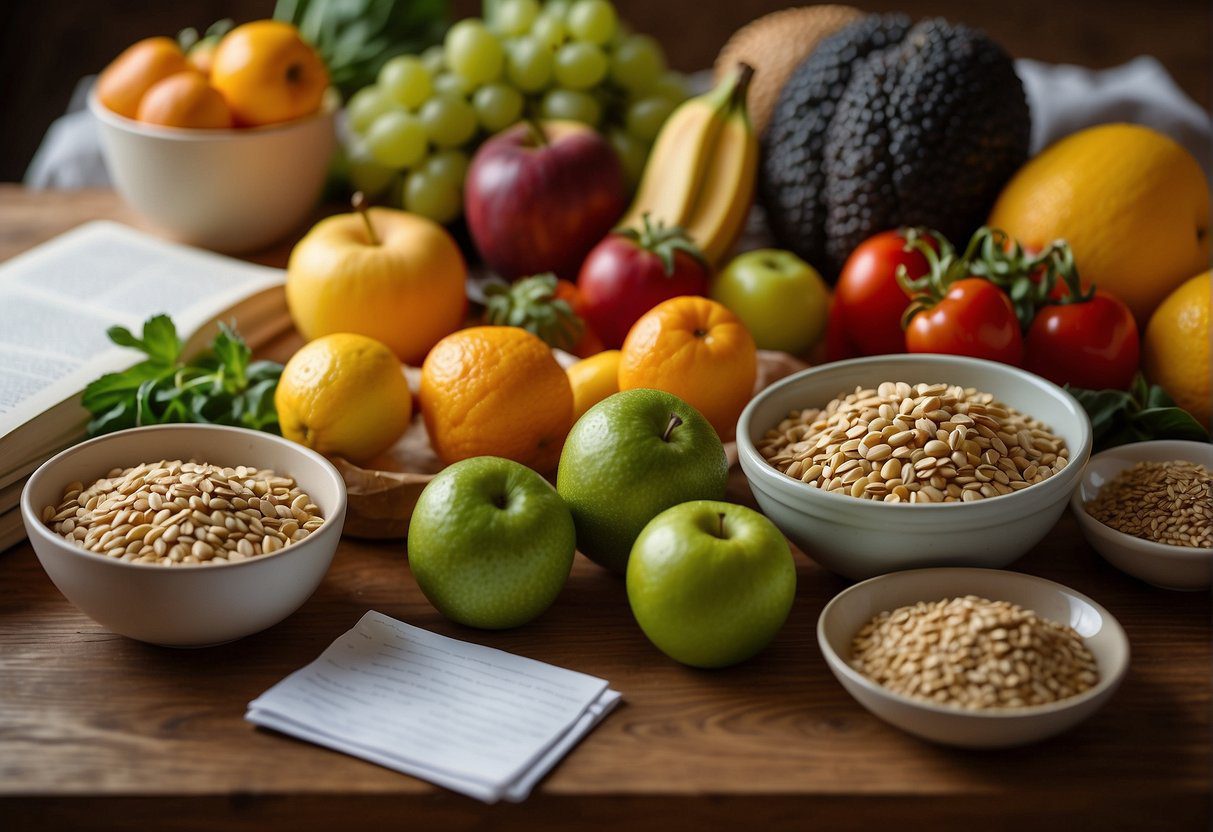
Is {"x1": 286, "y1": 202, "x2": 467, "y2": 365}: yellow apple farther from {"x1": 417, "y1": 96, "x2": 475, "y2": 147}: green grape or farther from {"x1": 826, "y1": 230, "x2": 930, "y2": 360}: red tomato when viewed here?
{"x1": 826, "y1": 230, "x2": 930, "y2": 360}: red tomato

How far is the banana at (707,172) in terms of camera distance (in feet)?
4.40

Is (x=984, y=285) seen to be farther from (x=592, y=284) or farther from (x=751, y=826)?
(x=751, y=826)

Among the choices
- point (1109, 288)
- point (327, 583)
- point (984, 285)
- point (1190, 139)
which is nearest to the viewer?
point (327, 583)

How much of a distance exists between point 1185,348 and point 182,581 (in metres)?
0.90

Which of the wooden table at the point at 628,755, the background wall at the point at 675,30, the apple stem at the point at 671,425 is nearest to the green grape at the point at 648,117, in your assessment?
the apple stem at the point at 671,425

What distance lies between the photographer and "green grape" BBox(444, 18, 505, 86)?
1430 millimetres

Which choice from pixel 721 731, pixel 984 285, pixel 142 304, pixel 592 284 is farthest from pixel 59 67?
pixel 721 731

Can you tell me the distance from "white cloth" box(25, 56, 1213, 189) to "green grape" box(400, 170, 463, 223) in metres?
0.61

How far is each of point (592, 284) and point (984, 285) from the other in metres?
0.40

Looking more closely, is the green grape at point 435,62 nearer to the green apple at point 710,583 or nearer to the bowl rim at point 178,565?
the bowl rim at point 178,565

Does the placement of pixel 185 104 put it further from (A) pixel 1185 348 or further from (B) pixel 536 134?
(A) pixel 1185 348

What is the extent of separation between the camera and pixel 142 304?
1227 millimetres

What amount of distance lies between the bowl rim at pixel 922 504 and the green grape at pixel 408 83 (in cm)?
71

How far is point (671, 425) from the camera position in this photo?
88 centimetres
